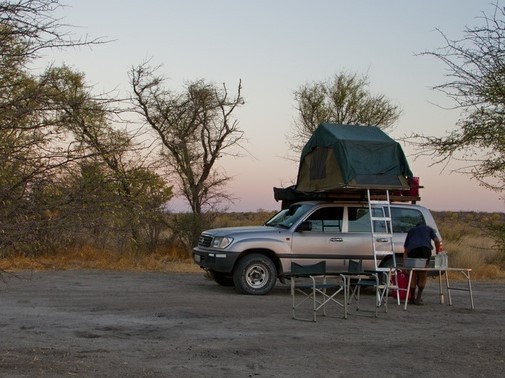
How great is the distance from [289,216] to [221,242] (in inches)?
66.9

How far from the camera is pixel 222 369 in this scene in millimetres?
8266

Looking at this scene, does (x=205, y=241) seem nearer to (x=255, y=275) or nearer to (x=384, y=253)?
(x=255, y=275)

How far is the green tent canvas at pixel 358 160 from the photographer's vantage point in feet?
48.8

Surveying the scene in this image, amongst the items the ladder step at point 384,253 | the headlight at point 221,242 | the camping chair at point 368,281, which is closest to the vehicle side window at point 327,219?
the ladder step at point 384,253

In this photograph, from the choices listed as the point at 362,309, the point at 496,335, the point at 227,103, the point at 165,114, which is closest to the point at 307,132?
the point at 227,103

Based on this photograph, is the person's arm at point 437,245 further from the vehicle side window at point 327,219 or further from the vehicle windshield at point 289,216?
the vehicle windshield at point 289,216

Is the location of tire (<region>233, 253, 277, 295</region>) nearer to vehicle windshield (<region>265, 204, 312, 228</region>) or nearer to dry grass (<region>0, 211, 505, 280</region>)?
vehicle windshield (<region>265, 204, 312, 228</region>)

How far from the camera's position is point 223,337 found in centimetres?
1029

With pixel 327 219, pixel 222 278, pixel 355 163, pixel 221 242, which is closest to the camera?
pixel 355 163

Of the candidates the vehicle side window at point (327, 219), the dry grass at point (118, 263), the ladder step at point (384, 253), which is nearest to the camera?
the ladder step at point (384, 253)

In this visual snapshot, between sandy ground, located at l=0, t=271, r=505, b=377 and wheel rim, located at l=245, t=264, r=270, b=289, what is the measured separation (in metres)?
0.32

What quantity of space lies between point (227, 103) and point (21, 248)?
21.9 meters

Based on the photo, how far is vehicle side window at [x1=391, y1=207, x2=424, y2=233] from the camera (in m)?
16.2

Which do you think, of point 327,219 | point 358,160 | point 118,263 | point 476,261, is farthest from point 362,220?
point 476,261
